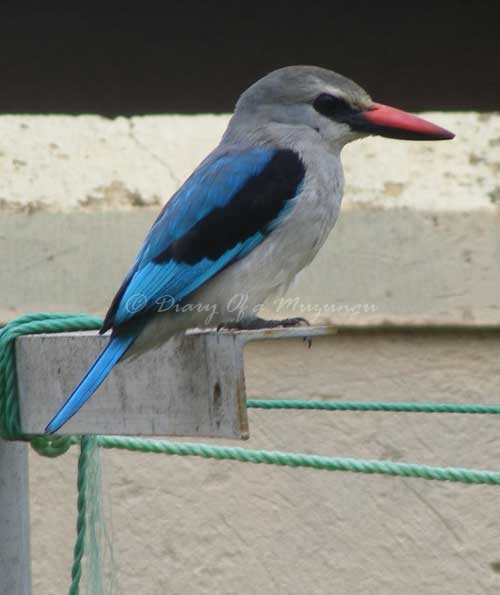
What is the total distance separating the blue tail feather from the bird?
0.07 meters

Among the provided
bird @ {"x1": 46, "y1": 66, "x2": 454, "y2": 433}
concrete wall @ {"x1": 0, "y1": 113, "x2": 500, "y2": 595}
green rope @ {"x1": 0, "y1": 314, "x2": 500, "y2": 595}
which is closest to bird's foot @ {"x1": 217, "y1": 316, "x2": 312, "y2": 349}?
bird @ {"x1": 46, "y1": 66, "x2": 454, "y2": 433}

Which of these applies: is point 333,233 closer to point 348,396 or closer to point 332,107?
point 348,396

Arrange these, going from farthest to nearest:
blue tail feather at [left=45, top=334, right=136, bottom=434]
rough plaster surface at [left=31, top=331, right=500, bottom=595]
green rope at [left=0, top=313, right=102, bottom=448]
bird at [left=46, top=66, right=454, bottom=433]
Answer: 1. rough plaster surface at [left=31, top=331, right=500, bottom=595]
2. bird at [left=46, top=66, right=454, bottom=433]
3. green rope at [left=0, top=313, right=102, bottom=448]
4. blue tail feather at [left=45, top=334, right=136, bottom=434]

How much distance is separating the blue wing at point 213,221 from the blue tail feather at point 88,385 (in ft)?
0.75

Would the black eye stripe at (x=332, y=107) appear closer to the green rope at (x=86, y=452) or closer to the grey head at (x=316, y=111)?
the grey head at (x=316, y=111)

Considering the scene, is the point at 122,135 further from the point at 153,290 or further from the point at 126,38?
the point at 153,290

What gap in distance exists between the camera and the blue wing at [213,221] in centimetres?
240

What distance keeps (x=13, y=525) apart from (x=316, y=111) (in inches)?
42.7

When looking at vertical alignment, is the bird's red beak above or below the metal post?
above

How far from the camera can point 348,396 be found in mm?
3742

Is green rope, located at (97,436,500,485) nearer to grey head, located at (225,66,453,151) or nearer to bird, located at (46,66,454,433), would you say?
bird, located at (46,66,454,433)

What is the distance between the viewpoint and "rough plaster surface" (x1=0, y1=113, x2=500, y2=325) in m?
3.74

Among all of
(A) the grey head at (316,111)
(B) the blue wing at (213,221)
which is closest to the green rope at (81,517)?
(B) the blue wing at (213,221)

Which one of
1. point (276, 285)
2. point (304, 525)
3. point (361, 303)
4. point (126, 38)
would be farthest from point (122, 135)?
point (276, 285)
